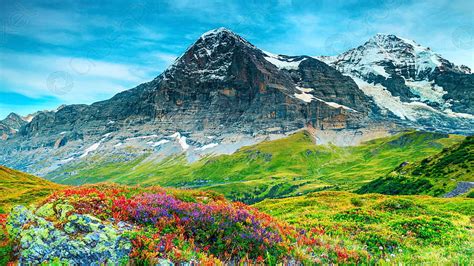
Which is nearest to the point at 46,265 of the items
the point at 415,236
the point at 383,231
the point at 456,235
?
the point at 383,231

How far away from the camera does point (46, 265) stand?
25.8 ft

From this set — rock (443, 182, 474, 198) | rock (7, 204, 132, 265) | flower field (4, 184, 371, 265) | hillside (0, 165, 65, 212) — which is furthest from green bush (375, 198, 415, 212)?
rock (443, 182, 474, 198)

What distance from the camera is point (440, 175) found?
9106 cm

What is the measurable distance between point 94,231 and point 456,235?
661 inches

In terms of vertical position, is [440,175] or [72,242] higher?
[72,242]

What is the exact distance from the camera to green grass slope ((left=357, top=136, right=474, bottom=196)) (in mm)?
77269

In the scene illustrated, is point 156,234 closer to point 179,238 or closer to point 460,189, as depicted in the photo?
point 179,238

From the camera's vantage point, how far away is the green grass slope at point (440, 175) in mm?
77269

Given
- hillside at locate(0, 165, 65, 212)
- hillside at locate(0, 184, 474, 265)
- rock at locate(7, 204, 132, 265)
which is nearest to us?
rock at locate(7, 204, 132, 265)

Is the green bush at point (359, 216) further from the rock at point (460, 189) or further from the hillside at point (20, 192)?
the rock at point (460, 189)

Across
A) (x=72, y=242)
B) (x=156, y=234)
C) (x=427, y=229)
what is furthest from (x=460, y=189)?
(x=72, y=242)

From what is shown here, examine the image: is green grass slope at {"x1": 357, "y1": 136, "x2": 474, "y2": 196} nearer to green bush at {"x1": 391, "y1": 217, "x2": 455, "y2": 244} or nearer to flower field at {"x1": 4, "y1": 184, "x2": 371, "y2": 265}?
green bush at {"x1": 391, "y1": 217, "x2": 455, "y2": 244}

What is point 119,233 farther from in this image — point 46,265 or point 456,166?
point 456,166

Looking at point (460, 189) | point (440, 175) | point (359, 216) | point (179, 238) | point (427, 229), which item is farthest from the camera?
point (440, 175)
